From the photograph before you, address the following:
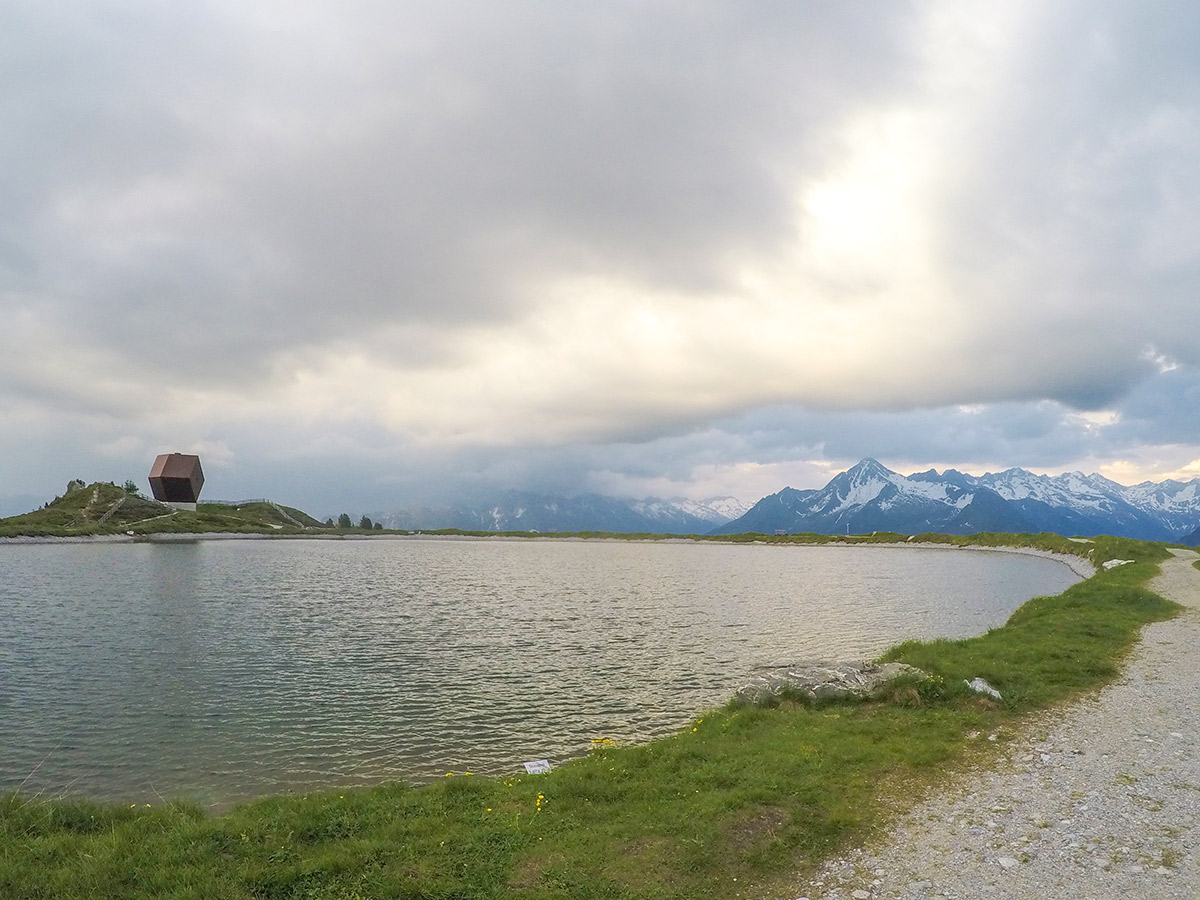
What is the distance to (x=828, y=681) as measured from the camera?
75.4 feet

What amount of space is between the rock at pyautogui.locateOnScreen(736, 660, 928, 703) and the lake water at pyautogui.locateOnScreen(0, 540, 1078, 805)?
13.3ft

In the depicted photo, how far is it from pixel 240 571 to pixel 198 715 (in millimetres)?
76192

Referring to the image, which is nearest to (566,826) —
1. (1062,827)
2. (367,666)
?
(1062,827)

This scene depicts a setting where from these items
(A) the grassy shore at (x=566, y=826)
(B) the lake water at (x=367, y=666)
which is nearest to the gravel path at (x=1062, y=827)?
(A) the grassy shore at (x=566, y=826)

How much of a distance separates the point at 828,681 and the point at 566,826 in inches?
517

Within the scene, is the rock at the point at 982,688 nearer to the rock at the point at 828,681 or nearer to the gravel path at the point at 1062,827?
the rock at the point at 828,681

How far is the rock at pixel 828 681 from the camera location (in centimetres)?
2253

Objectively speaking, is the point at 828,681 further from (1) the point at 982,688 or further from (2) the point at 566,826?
(2) the point at 566,826

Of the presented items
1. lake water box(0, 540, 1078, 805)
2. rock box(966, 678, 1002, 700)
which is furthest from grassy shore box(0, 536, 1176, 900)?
lake water box(0, 540, 1078, 805)

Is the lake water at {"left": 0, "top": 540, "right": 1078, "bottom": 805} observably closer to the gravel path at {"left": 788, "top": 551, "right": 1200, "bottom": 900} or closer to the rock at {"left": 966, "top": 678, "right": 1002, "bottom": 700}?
the rock at {"left": 966, "top": 678, "right": 1002, "bottom": 700}

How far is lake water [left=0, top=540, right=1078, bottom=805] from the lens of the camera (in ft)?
72.3

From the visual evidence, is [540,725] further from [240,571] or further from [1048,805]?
[240,571]

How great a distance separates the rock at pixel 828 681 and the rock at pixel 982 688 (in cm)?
150

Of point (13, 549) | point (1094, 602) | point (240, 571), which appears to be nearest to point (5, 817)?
point (1094, 602)
